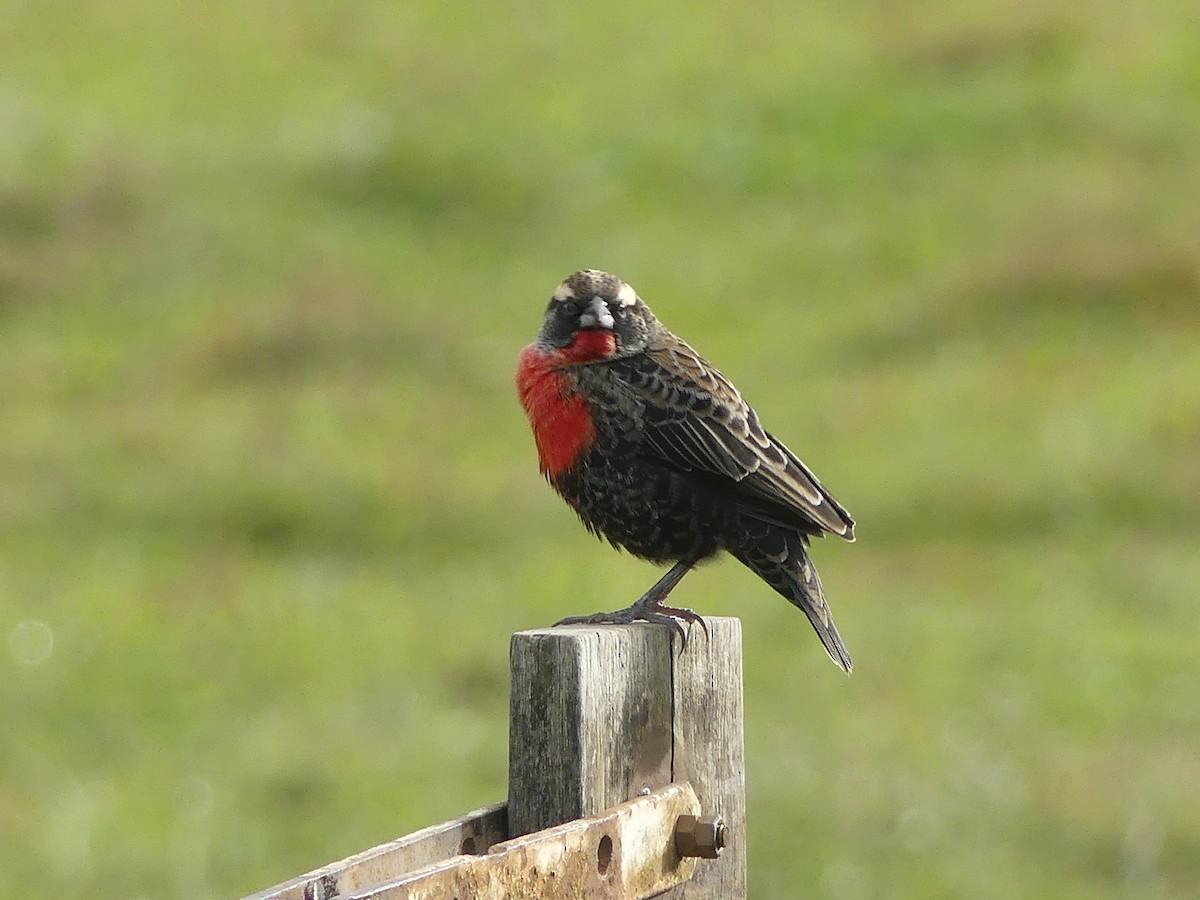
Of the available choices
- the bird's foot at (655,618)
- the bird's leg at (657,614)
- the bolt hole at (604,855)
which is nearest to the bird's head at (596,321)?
the bird's leg at (657,614)

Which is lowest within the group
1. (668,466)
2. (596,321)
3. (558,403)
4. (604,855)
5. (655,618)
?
(604,855)

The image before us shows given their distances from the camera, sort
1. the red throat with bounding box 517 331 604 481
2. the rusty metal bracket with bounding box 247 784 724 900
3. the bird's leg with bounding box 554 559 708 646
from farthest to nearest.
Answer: the red throat with bounding box 517 331 604 481
the bird's leg with bounding box 554 559 708 646
the rusty metal bracket with bounding box 247 784 724 900

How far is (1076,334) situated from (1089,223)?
1889 mm

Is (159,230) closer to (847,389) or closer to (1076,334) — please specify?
(847,389)

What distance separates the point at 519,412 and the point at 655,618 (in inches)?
355

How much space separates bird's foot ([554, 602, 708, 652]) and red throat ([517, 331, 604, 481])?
28.7 inches

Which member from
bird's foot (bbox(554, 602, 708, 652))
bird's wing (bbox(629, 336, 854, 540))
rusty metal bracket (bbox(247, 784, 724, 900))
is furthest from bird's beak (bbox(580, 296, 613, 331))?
rusty metal bracket (bbox(247, 784, 724, 900))

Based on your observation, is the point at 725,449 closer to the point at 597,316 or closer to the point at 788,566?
the point at 788,566

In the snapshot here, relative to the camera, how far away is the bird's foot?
3732 mm

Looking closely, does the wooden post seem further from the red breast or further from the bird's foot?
the red breast

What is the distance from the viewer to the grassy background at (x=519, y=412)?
28.3ft

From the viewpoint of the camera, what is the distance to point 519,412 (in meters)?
13.1

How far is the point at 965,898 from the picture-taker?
7828 millimetres

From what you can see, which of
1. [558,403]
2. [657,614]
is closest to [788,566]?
[558,403]
